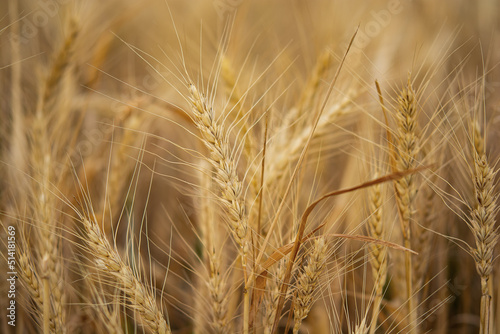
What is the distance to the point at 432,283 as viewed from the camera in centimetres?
121

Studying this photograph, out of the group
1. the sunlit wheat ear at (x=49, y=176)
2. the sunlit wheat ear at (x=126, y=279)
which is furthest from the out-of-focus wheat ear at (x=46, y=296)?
the sunlit wheat ear at (x=126, y=279)

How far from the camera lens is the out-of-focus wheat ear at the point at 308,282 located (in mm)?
640

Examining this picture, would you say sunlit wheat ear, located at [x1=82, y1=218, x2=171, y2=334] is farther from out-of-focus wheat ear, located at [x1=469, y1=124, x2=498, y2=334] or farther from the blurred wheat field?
out-of-focus wheat ear, located at [x1=469, y1=124, x2=498, y2=334]

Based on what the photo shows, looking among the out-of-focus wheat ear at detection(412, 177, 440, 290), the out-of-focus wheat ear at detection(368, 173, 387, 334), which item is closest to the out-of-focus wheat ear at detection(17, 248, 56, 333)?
the out-of-focus wheat ear at detection(368, 173, 387, 334)

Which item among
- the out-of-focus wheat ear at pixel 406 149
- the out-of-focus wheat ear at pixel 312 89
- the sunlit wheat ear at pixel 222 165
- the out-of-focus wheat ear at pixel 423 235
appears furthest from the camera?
the out-of-focus wheat ear at pixel 312 89

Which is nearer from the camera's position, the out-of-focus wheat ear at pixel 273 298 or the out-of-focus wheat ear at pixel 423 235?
the out-of-focus wheat ear at pixel 273 298

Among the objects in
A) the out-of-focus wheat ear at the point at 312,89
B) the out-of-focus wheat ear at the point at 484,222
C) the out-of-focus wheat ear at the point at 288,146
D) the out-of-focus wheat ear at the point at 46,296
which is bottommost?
the out-of-focus wheat ear at the point at 46,296

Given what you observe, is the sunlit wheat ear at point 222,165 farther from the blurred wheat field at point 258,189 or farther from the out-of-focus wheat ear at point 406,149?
the out-of-focus wheat ear at point 406,149

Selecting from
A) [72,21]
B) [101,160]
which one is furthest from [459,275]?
[72,21]

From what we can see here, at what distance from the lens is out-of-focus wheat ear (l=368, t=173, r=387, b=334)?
699mm

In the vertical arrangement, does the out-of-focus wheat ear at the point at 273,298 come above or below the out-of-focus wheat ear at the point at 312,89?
below

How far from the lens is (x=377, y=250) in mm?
728

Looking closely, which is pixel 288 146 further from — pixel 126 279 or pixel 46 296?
pixel 46 296

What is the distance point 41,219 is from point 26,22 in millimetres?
1136
